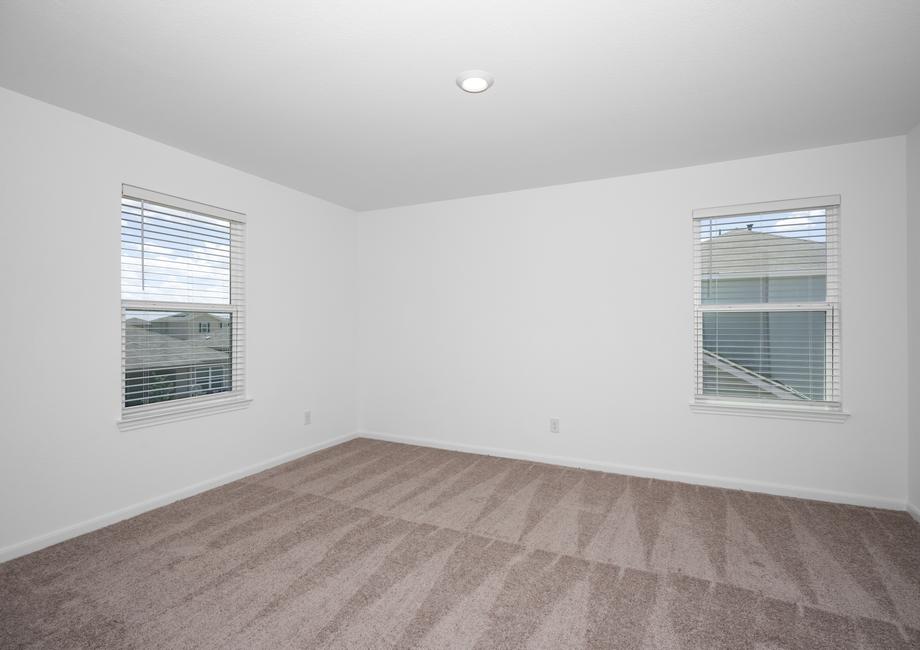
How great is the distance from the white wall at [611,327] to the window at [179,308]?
159 centimetres

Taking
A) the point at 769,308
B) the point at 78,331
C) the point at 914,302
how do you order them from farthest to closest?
the point at 769,308 → the point at 914,302 → the point at 78,331

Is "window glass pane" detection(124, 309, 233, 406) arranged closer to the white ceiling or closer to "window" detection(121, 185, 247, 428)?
"window" detection(121, 185, 247, 428)

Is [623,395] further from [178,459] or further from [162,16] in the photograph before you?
[162,16]

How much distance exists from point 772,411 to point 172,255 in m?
4.57

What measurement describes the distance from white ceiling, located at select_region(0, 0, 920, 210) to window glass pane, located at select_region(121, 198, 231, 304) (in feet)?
1.77

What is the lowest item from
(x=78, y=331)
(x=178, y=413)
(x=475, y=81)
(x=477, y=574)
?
(x=477, y=574)

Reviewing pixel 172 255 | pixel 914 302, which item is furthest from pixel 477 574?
pixel 914 302

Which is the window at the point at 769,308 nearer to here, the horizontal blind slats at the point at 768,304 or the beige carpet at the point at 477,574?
the horizontal blind slats at the point at 768,304

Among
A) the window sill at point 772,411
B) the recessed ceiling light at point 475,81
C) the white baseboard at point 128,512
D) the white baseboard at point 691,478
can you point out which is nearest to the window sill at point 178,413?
the white baseboard at point 128,512

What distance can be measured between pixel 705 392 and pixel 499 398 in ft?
5.80

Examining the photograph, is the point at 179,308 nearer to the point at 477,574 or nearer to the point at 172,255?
the point at 172,255

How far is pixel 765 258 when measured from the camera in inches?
138

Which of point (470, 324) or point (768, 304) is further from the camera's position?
point (470, 324)

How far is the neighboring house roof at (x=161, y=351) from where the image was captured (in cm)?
311
